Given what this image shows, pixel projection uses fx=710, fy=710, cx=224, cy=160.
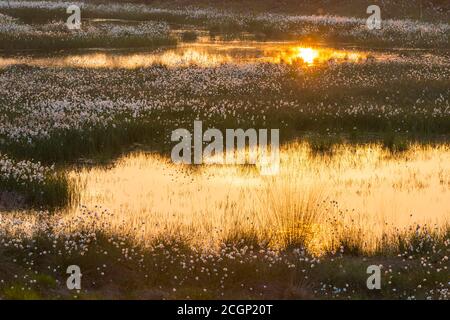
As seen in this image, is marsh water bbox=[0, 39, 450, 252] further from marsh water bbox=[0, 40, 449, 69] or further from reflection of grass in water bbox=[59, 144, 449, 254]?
marsh water bbox=[0, 40, 449, 69]

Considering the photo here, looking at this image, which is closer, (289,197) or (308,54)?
(289,197)

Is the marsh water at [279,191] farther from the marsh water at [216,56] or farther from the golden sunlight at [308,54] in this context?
the golden sunlight at [308,54]

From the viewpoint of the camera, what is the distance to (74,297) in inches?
363

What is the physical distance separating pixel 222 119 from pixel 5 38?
2566 cm

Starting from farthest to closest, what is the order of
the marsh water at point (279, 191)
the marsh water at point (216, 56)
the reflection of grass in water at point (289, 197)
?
the marsh water at point (216, 56)
the marsh water at point (279, 191)
the reflection of grass in water at point (289, 197)

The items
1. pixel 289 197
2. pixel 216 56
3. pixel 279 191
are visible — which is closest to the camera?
pixel 289 197

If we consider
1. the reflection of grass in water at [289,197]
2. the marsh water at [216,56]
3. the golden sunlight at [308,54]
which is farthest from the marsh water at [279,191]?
the golden sunlight at [308,54]

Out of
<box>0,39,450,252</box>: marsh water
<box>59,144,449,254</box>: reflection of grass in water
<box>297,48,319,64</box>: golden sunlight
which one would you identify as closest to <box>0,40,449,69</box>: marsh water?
<box>297,48,319,64</box>: golden sunlight

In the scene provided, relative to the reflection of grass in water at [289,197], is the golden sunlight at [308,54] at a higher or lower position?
higher

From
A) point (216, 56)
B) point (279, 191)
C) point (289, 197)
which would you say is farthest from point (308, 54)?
point (289, 197)

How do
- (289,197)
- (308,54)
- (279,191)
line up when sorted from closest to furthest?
(289,197)
(279,191)
(308,54)

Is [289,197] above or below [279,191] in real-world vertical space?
below

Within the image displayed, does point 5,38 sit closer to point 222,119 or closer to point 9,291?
point 222,119

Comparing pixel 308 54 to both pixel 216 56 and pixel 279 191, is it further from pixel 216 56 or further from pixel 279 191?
pixel 279 191
